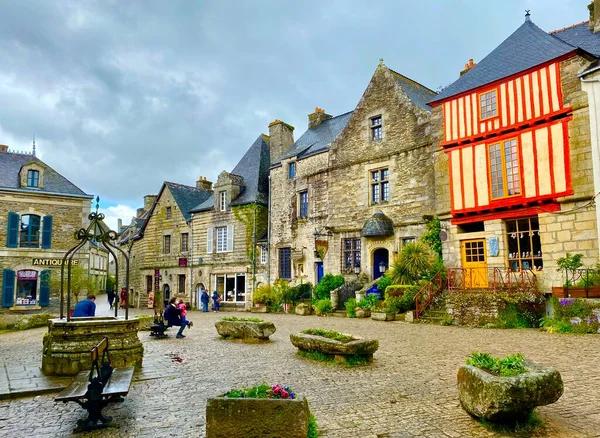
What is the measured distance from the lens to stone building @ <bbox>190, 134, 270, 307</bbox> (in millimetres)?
24750

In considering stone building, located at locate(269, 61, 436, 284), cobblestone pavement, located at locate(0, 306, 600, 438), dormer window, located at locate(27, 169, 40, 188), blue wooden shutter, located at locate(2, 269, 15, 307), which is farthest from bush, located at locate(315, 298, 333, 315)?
dormer window, located at locate(27, 169, 40, 188)

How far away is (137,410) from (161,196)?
2652 centimetres

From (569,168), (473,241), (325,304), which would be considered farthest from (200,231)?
(569,168)

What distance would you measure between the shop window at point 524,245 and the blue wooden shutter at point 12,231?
20.9 meters

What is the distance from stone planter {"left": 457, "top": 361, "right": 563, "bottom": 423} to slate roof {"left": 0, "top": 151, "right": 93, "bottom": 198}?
2225cm

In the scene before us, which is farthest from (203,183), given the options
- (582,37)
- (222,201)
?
(582,37)

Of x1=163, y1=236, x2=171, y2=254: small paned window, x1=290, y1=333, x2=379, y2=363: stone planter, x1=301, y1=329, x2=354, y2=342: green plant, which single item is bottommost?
x1=290, y1=333, x2=379, y2=363: stone planter

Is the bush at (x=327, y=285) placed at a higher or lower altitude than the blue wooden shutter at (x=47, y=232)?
lower

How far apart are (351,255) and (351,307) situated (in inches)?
141

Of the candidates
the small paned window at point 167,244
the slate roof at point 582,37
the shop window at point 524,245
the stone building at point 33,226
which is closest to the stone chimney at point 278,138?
the small paned window at point 167,244

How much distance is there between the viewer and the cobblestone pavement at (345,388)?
4.37m

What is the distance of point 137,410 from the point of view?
5004mm

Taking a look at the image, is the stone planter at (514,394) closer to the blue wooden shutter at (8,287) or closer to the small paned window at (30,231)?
the blue wooden shutter at (8,287)

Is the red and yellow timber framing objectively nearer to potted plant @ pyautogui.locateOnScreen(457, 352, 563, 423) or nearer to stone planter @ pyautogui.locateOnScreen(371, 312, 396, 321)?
stone planter @ pyautogui.locateOnScreen(371, 312, 396, 321)
